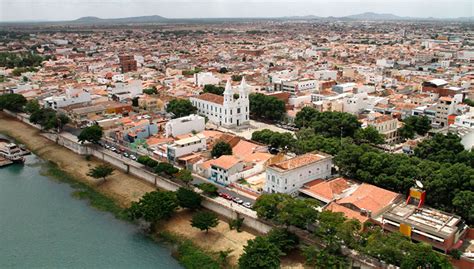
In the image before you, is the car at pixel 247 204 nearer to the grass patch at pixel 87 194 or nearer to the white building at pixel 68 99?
the grass patch at pixel 87 194

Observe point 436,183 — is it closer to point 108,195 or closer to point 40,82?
point 108,195

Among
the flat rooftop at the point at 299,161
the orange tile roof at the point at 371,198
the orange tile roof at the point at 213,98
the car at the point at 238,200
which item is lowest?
the car at the point at 238,200

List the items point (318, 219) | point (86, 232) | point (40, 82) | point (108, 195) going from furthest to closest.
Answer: point (40, 82)
point (108, 195)
point (86, 232)
point (318, 219)

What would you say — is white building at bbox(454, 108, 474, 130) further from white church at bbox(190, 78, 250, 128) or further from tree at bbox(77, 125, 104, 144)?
tree at bbox(77, 125, 104, 144)

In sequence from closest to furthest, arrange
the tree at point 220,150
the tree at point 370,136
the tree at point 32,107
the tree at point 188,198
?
the tree at point 188,198 → the tree at point 220,150 → the tree at point 370,136 → the tree at point 32,107

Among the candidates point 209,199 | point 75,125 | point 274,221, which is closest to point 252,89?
point 75,125

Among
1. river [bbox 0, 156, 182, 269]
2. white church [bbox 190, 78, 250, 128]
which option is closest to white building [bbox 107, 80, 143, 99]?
white church [bbox 190, 78, 250, 128]

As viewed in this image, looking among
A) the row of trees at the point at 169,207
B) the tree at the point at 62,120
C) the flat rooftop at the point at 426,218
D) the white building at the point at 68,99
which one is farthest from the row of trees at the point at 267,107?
the flat rooftop at the point at 426,218
